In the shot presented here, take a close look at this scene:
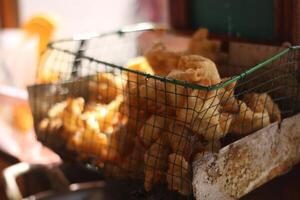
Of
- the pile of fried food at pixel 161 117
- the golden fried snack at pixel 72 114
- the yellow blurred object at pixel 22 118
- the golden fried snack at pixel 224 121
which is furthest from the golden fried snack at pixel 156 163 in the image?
the yellow blurred object at pixel 22 118

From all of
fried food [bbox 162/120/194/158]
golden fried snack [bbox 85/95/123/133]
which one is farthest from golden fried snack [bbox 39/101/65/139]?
fried food [bbox 162/120/194/158]

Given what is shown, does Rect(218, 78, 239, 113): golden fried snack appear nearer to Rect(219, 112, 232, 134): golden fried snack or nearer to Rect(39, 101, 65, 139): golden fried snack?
Rect(219, 112, 232, 134): golden fried snack

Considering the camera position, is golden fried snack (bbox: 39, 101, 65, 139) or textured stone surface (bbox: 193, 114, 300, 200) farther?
golden fried snack (bbox: 39, 101, 65, 139)

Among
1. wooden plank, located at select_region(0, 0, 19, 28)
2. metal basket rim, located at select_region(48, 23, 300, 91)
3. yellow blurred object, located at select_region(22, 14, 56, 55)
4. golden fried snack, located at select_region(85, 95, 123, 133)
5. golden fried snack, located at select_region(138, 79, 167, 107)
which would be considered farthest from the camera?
wooden plank, located at select_region(0, 0, 19, 28)

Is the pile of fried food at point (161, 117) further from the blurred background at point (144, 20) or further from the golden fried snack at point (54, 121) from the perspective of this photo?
the blurred background at point (144, 20)

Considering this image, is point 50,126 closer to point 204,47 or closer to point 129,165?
point 129,165

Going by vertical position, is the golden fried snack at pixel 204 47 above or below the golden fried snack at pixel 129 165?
above

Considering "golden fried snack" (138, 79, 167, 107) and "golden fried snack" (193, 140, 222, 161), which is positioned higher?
"golden fried snack" (138, 79, 167, 107)
